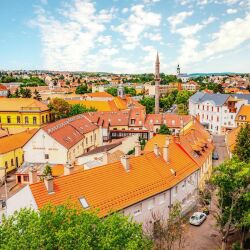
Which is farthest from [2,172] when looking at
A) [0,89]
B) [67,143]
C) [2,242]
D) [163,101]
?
[0,89]

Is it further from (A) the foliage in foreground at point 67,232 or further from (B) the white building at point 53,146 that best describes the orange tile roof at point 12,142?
(A) the foliage in foreground at point 67,232

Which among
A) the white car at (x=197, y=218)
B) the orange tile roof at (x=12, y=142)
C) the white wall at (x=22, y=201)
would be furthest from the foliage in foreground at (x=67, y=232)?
the orange tile roof at (x=12, y=142)

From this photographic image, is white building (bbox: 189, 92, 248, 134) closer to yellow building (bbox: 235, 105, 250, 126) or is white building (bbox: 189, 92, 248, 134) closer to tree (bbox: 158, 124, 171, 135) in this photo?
yellow building (bbox: 235, 105, 250, 126)

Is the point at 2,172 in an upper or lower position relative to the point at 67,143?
lower

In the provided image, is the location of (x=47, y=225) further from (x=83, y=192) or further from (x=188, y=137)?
(x=188, y=137)

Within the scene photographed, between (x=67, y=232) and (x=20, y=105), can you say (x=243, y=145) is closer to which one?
(x=67, y=232)

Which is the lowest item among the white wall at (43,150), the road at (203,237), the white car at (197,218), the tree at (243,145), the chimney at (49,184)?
the road at (203,237)
